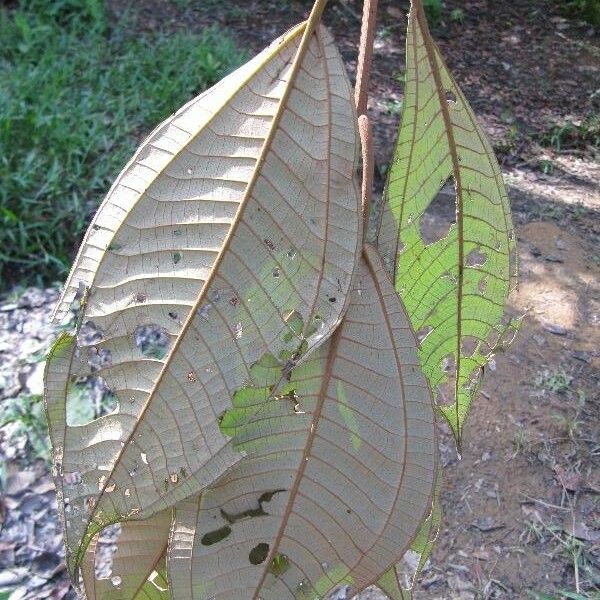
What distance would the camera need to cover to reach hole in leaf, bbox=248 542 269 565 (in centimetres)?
70

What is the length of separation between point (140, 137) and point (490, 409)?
81.9 inches

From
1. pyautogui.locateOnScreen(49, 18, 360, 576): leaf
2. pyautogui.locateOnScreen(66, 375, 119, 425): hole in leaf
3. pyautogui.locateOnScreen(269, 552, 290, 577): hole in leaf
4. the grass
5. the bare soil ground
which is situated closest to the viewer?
pyautogui.locateOnScreen(49, 18, 360, 576): leaf

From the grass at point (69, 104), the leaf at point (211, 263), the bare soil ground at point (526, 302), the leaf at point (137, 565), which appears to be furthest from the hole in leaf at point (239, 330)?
the grass at point (69, 104)

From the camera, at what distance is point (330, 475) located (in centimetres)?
69

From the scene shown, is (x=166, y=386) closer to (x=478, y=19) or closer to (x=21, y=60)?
(x=21, y=60)

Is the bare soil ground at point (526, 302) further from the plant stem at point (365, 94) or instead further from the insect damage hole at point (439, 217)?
the plant stem at point (365, 94)

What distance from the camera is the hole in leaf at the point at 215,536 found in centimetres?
68

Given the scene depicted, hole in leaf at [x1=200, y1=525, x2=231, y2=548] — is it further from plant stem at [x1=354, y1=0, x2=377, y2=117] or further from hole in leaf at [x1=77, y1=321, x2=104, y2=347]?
plant stem at [x1=354, y1=0, x2=377, y2=117]

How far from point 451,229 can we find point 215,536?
0.38m

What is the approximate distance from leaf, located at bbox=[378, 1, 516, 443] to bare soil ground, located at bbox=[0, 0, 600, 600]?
154cm

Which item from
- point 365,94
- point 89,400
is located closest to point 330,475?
point 365,94

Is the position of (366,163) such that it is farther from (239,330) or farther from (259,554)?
(259,554)

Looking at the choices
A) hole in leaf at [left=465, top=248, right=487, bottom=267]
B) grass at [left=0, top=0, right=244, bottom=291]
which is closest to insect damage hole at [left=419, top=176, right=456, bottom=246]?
grass at [left=0, top=0, right=244, bottom=291]

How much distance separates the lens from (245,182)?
24.1 inches
